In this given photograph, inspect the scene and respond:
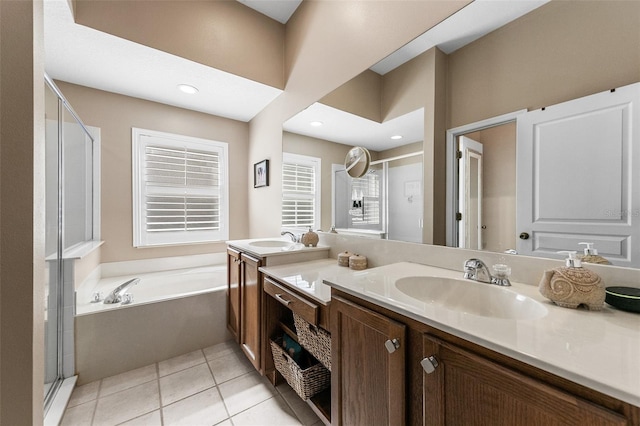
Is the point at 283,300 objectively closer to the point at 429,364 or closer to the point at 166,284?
the point at 429,364

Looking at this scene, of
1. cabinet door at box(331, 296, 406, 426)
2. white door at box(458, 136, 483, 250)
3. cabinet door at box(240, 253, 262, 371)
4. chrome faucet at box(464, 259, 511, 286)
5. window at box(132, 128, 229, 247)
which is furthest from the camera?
window at box(132, 128, 229, 247)

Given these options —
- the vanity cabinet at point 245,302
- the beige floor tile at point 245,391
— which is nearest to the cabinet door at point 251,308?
the vanity cabinet at point 245,302

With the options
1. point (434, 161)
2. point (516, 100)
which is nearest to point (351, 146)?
point (434, 161)

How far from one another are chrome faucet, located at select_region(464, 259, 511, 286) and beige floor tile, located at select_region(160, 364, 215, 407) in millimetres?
1767

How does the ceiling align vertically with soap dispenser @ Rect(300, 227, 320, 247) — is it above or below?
above

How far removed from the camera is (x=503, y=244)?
101 cm

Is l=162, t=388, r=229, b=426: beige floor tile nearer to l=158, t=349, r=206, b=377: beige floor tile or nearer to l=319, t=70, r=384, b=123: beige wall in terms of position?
l=158, t=349, r=206, b=377: beige floor tile

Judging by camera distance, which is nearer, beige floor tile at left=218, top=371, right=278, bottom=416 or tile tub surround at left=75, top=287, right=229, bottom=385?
beige floor tile at left=218, top=371, right=278, bottom=416

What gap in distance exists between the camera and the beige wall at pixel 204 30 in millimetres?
1658

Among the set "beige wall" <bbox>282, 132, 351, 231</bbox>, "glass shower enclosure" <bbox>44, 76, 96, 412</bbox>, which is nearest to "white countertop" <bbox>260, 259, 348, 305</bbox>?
"beige wall" <bbox>282, 132, 351, 231</bbox>

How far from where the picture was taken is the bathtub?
170cm

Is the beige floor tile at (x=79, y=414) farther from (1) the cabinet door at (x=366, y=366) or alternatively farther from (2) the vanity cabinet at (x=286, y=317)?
(1) the cabinet door at (x=366, y=366)

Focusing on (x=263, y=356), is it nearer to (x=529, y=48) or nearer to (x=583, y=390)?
(x=583, y=390)

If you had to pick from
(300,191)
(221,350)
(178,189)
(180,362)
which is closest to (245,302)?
(221,350)
